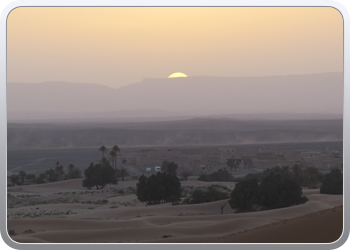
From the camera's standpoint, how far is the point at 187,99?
634 inches

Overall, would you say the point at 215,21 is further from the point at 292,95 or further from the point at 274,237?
the point at 274,237

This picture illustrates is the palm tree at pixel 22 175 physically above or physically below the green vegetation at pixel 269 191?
above

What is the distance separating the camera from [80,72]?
16.0 m

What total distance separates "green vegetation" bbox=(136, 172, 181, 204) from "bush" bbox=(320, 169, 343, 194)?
180 centimetres

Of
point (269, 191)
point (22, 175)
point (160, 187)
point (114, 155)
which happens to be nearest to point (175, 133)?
point (160, 187)

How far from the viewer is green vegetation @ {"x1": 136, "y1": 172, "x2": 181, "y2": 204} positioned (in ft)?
52.5

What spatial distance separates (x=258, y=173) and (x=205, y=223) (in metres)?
0.91

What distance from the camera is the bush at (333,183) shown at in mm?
16000

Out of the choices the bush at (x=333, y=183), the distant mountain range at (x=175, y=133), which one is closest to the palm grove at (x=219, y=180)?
the bush at (x=333, y=183)

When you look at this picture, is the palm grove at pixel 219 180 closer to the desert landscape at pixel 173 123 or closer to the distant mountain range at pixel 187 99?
the desert landscape at pixel 173 123

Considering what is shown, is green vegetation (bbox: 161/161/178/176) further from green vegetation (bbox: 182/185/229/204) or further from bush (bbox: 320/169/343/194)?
bush (bbox: 320/169/343/194)

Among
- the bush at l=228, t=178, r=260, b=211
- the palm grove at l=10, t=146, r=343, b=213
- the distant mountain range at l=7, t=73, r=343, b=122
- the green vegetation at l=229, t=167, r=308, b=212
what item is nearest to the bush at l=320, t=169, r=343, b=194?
the palm grove at l=10, t=146, r=343, b=213

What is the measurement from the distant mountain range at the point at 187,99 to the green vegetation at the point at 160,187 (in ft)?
2.42

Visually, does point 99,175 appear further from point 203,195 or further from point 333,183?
point 333,183
